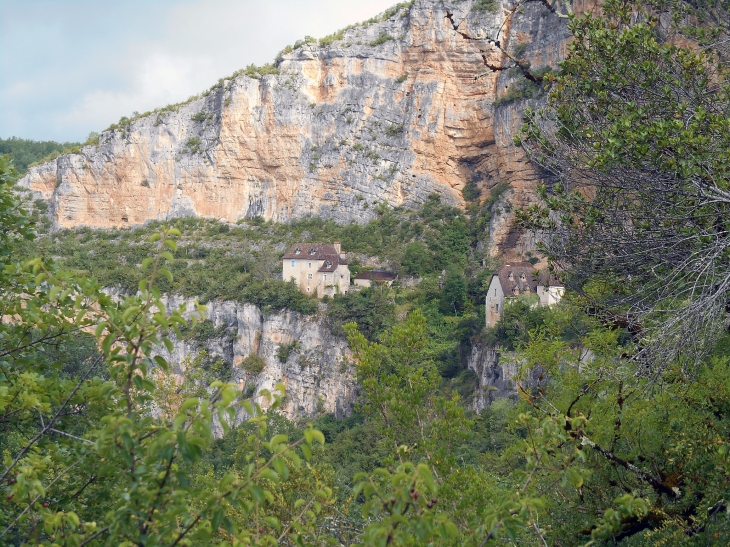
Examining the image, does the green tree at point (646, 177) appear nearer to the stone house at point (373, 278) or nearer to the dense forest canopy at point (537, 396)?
the dense forest canopy at point (537, 396)

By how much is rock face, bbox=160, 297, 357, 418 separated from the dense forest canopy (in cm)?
2583

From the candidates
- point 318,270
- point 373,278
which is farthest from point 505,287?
point 318,270

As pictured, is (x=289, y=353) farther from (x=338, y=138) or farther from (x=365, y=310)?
(x=338, y=138)

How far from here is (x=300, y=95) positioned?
47594mm

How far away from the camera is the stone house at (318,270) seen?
3772 cm

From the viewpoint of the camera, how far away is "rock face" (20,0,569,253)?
1671 inches

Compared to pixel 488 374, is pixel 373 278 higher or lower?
higher

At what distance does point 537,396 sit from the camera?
6.52 metres

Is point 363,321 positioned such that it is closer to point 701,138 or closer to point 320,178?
point 320,178

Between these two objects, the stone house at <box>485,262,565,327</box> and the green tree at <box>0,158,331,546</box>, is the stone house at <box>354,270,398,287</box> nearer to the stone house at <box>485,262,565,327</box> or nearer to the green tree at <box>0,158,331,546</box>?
the stone house at <box>485,262,565,327</box>

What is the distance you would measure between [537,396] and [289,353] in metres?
30.2

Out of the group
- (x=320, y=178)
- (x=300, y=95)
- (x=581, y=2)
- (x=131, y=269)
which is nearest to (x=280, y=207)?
(x=320, y=178)

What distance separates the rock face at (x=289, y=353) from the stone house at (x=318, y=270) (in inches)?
81.1

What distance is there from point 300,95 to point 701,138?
143 feet
